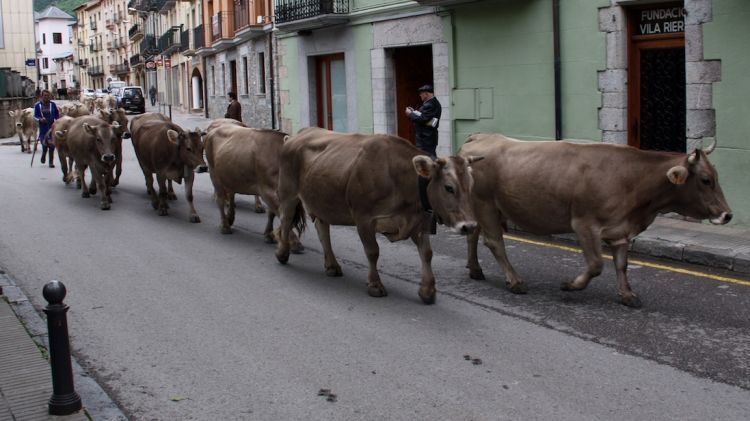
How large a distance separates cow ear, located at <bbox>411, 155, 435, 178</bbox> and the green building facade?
19.9ft

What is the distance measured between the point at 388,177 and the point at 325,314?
133 centimetres

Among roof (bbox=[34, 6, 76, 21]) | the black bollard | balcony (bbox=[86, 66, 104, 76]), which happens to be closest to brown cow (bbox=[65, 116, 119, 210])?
A: the black bollard

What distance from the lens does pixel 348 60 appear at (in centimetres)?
2147

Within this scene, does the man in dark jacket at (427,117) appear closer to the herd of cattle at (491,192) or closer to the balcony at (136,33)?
the herd of cattle at (491,192)

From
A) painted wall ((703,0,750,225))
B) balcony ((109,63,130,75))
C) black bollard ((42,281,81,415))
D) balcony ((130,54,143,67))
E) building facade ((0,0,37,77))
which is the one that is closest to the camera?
black bollard ((42,281,81,415))

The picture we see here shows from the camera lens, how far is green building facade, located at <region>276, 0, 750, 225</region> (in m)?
11.9

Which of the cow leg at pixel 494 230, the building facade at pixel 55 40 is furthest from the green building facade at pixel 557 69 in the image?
the building facade at pixel 55 40

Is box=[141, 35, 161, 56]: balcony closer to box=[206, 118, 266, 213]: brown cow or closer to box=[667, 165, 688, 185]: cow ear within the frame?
box=[206, 118, 266, 213]: brown cow

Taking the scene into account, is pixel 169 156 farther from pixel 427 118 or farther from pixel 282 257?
pixel 282 257

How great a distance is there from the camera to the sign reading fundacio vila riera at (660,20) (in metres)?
12.8

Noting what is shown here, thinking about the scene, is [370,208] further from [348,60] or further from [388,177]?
[348,60]

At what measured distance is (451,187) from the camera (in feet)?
24.1

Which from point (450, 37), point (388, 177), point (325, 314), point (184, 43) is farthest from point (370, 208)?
point (184, 43)

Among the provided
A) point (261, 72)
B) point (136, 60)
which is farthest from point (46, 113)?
point (136, 60)
